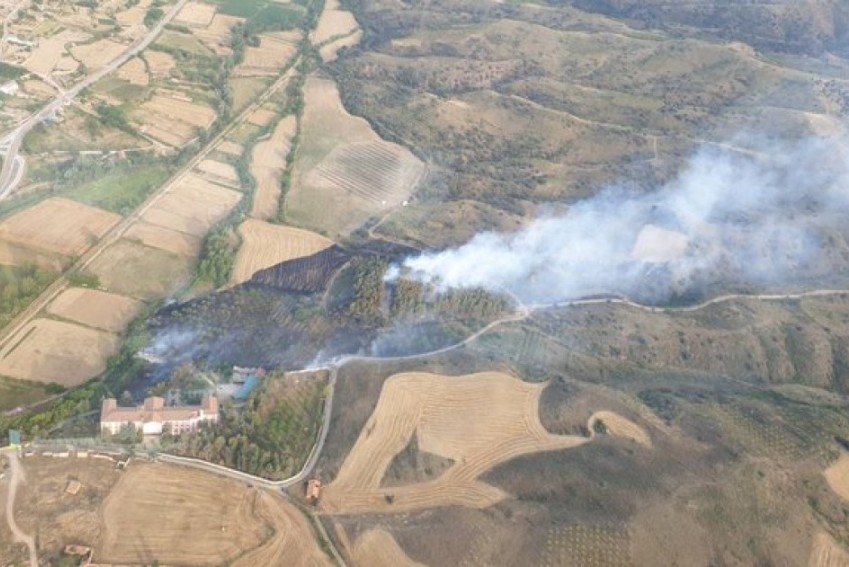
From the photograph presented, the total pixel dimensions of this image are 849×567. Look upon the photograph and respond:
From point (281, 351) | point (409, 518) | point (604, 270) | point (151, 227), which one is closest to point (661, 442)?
point (409, 518)

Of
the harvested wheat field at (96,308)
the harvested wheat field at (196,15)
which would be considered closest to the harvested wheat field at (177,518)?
the harvested wheat field at (96,308)

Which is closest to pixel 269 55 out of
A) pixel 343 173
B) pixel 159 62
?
pixel 159 62

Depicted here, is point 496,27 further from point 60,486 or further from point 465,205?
point 60,486

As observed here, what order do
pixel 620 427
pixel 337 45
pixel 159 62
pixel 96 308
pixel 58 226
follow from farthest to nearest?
pixel 337 45, pixel 159 62, pixel 58 226, pixel 96 308, pixel 620 427

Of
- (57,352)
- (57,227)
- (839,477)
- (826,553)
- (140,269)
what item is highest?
(839,477)

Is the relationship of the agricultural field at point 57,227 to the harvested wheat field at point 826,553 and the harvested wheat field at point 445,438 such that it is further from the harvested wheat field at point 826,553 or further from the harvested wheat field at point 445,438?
the harvested wheat field at point 826,553

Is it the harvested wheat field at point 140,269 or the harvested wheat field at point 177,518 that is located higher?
the harvested wheat field at point 177,518

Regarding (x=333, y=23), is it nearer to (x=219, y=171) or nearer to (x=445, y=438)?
(x=219, y=171)

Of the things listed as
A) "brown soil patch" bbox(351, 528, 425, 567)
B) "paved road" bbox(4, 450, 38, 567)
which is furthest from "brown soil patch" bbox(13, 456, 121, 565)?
"brown soil patch" bbox(351, 528, 425, 567)
